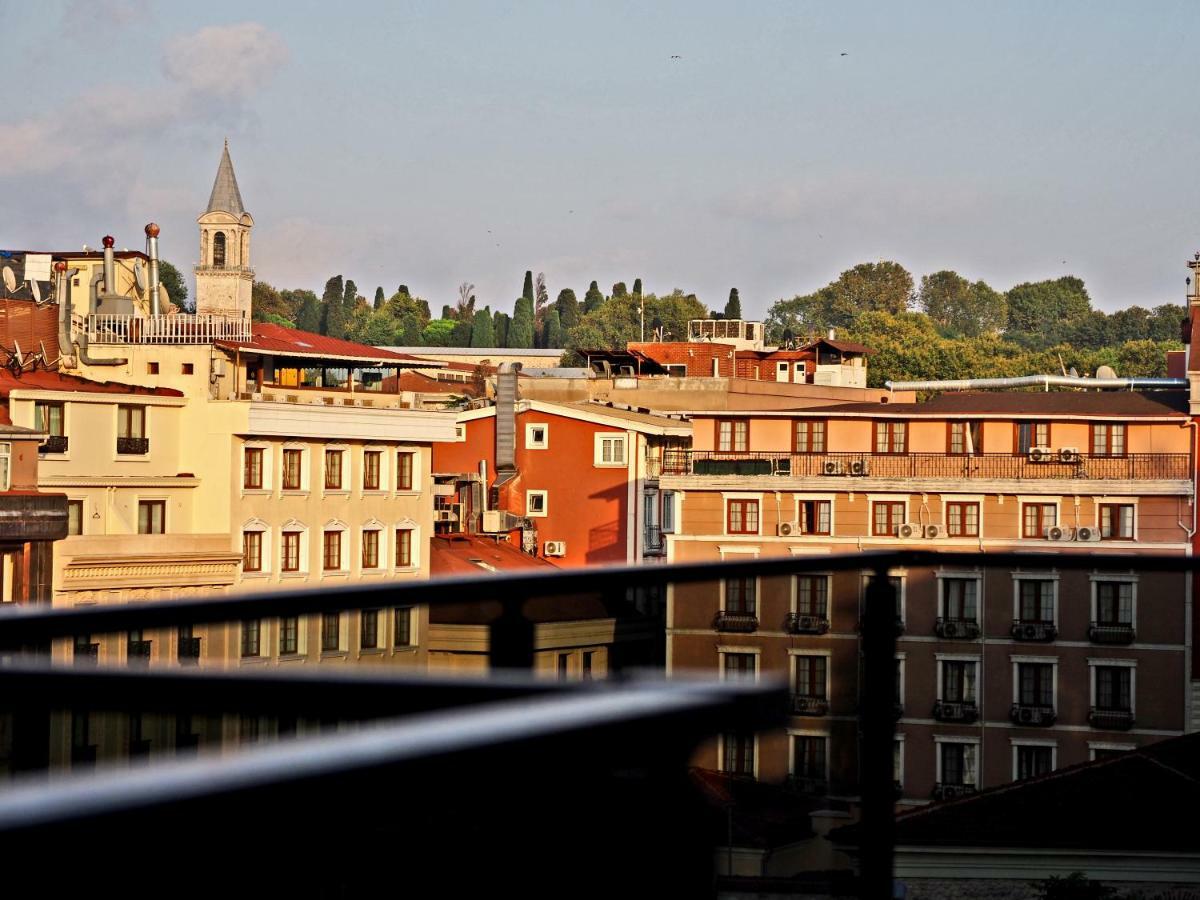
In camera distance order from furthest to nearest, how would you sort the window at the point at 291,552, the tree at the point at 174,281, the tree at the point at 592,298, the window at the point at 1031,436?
the tree at the point at 592,298, the tree at the point at 174,281, the window at the point at 1031,436, the window at the point at 291,552

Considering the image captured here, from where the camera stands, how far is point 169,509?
129 ft

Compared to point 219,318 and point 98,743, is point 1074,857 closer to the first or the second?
point 98,743

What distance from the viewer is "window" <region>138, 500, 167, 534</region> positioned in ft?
128

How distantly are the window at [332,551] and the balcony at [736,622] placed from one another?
38557mm

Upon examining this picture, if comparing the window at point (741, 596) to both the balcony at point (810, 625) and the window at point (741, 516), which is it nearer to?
the balcony at point (810, 625)

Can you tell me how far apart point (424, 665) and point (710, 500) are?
3826 centimetres

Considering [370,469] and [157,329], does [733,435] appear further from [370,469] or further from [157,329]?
[157,329]

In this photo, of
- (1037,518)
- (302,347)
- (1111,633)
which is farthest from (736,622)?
(302,347)

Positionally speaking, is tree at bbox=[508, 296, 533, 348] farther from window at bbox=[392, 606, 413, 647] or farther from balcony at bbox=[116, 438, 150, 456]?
window at bbox=[392, 606, 413, 647]

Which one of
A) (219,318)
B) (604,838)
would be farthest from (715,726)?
(219,318)

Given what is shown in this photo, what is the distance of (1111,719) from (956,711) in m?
0.35

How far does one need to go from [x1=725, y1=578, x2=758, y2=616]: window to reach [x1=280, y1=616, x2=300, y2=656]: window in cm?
85

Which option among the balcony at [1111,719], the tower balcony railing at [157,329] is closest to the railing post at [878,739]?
the balcony at [1111,719]

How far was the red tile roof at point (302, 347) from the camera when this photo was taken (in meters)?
45.6
